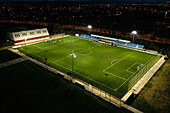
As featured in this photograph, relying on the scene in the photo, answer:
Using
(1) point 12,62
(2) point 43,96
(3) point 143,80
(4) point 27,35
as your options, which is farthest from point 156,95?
(4) point 27,35

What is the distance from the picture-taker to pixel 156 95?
23141 millimetres

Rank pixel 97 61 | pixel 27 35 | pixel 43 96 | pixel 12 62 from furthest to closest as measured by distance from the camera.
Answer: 1. pixel 27 35
2. pixel 97 61
3. pixel 12 62
4. pixel 43 96

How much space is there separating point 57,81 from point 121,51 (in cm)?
2452

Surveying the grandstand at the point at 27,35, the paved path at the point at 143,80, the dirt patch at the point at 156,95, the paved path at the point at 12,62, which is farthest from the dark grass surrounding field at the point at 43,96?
the grandstand at the point at 27,35

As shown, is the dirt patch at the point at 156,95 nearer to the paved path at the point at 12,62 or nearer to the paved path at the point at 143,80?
the paved path at the point at 143,80

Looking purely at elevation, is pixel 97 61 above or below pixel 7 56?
below

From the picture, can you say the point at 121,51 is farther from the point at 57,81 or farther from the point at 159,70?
the point at 57,81

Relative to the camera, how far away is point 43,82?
26.7 meters

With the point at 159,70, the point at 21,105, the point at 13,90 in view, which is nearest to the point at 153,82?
the point at 159,70

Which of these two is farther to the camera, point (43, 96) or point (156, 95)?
point (156, 95)

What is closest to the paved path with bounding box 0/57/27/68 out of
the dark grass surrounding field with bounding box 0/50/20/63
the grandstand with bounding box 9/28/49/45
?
the dark grass surrounding field with bounding box 0/50/20/63

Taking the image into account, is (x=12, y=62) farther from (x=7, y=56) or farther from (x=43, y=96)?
(x=43, y=96)

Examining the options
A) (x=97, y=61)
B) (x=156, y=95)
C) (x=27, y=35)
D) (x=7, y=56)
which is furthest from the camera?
(x=27, y=35)

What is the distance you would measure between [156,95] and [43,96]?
1886 centimetres
